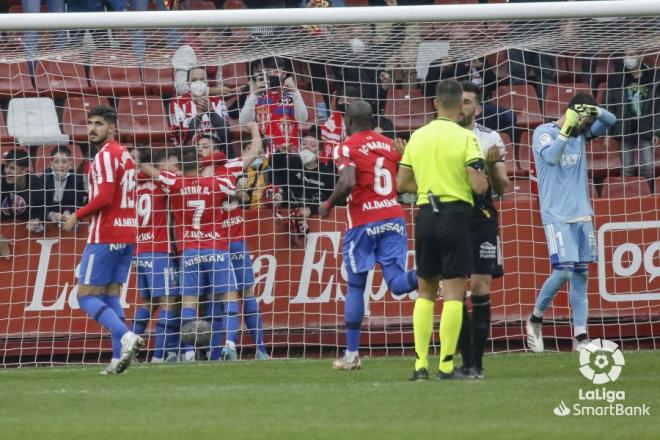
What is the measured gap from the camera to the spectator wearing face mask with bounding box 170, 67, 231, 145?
13.4 metres

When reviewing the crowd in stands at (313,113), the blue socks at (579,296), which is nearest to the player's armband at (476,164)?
the blue socks at (579,296)

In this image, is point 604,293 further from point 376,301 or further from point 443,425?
point 443,425

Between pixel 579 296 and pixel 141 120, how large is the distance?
495 cm

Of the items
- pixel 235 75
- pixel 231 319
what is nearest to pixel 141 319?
pixel 231 319

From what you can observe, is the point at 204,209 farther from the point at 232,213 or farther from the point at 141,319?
the point at 141,319

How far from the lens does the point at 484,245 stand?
9.77 meters

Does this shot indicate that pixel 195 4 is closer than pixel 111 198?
No

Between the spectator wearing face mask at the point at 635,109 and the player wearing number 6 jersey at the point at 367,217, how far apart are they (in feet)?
11.1

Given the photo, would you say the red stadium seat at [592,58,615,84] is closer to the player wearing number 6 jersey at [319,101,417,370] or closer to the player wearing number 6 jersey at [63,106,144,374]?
the player wearing number 6 jersey at [319,101,417,370]

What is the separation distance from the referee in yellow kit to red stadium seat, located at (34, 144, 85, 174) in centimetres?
501

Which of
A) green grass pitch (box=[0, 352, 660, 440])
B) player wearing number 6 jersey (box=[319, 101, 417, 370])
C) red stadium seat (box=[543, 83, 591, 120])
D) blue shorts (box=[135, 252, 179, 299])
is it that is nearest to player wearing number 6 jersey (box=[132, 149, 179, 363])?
blue shorts (box=[135, 252, 179, 299])

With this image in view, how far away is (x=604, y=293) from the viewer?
1309 cm

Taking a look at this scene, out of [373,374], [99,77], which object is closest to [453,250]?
[373,374]

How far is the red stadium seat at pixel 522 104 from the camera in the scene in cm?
1359
